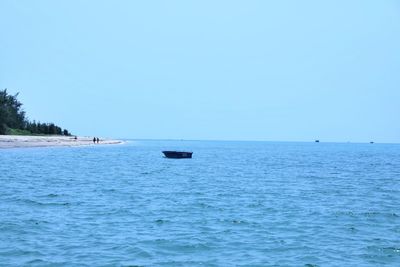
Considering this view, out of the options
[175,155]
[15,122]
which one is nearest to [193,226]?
[175,155]

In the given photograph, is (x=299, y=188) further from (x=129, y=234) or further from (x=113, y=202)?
(x=129, y=234)

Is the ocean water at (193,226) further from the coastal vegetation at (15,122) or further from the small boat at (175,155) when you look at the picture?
the coastal vegetation at (15,122)

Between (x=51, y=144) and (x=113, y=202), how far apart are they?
89898 mm

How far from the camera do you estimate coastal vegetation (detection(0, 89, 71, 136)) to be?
114m

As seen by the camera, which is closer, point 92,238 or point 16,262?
point 16,262

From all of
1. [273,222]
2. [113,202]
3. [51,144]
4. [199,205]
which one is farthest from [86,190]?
[51,144]

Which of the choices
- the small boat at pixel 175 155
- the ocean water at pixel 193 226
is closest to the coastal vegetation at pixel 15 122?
the small boat at pixel 175 155

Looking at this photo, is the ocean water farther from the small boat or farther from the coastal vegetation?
the coastal vegetation

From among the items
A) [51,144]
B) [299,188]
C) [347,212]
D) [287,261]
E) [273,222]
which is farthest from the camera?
[51,144]

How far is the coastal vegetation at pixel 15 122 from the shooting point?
113562mm

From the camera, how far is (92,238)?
17.1 metres

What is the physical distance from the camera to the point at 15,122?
124500 millimetres

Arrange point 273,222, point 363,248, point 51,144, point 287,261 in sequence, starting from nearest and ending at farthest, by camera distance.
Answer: point 287,261, point 363,248, point 273,222, point 51,144

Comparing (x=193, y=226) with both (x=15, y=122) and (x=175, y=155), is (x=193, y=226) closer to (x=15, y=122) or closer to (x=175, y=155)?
(x=175, y=155)
